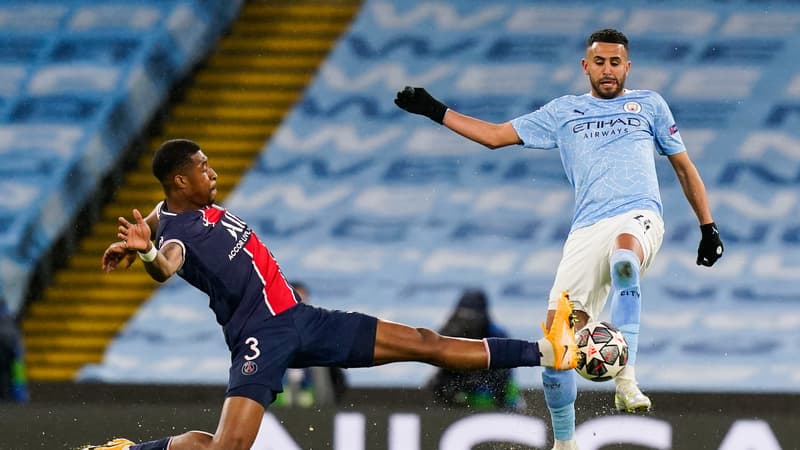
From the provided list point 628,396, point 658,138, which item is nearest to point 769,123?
point 658,138

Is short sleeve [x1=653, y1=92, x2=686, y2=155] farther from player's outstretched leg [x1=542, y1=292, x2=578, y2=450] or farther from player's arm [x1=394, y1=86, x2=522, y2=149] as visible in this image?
player's outstretched leg [x1=542, y1=292, x2=578, y2=450]

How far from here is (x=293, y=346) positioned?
712 cm

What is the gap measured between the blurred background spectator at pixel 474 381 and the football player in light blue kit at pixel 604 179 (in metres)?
2.05

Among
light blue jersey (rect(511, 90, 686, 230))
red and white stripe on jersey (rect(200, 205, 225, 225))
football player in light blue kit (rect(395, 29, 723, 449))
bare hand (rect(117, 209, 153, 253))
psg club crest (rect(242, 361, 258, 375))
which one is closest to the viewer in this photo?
bare hand (rect(117, 209, 153, 253))

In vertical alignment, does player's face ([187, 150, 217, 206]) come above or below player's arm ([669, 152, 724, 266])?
below

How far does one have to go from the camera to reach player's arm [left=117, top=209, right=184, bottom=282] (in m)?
Answer: 6.67

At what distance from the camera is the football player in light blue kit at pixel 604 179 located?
24.7 ft

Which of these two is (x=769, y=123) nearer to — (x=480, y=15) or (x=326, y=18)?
(x=480, y=15)

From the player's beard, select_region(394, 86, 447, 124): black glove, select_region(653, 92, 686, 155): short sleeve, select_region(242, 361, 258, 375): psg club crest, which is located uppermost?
the player's beard

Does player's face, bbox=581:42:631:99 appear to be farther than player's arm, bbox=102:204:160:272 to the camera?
Yes

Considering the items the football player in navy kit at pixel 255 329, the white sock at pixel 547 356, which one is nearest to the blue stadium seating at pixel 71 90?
the football player in navy kit at pixel 255 329

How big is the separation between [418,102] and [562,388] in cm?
158

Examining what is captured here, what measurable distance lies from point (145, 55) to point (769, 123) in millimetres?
5302

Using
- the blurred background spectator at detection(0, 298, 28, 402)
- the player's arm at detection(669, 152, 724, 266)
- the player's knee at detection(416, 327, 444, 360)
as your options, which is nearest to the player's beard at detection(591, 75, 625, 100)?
the player's arm at detection(669, 152, 724, 266)
